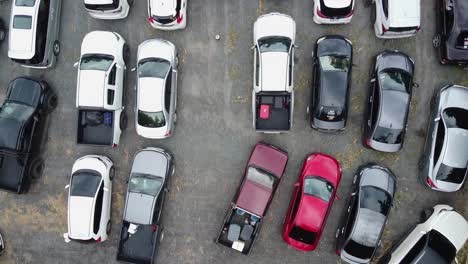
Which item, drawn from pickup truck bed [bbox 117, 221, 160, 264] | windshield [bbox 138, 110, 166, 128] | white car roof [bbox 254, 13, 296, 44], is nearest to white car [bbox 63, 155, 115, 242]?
pickup truck bed [bbox 117, 221, 160, 264]

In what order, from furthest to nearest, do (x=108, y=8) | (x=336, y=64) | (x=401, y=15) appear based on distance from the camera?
(x=108, y=8) < (x=336, y=64) < (x=401, y=15)

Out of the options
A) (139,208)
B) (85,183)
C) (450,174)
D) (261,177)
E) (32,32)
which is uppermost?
(32,32)

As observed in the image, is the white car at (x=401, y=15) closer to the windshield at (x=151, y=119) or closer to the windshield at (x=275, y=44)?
the windshield at (x=275, y=44)

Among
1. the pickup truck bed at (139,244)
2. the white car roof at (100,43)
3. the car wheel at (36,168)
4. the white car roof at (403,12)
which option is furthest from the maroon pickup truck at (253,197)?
the car wheel at (36,168)

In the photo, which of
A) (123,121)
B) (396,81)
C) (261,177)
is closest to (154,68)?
(123,121)

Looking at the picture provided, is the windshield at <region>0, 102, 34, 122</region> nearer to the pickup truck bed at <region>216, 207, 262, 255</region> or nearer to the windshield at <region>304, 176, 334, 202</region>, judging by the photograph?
the pickup truck bed at <region>216, 207, 262, 255</region>

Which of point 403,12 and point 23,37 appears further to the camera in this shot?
point 23,37

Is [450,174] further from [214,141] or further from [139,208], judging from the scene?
[139,208]
